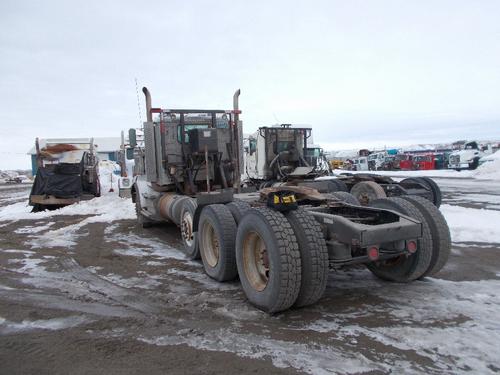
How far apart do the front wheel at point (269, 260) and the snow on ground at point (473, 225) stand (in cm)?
486

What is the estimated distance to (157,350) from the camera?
3.80 m

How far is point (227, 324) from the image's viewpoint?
4.35 metres

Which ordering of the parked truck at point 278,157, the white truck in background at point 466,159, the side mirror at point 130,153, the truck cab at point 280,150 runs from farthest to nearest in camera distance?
the white truck in background at point 466,159, the truck cab at point 280,150, the parked truck at point 278,157, the side mirror at point 130,153

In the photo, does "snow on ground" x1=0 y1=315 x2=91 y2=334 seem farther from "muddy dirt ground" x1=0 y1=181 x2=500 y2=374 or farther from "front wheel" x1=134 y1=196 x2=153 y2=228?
"front wheel" x1=134 y1=196 x2=153 y2=228

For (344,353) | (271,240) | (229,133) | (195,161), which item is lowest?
(344,353)

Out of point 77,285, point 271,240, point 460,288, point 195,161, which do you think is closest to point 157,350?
point 271,240

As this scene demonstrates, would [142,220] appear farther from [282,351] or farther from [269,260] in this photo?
[282,351]

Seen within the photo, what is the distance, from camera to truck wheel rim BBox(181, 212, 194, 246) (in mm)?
7371

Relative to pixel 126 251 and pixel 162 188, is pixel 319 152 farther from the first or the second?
pixel 126 251

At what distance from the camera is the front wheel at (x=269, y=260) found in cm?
431

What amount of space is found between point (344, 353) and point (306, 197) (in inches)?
96.2

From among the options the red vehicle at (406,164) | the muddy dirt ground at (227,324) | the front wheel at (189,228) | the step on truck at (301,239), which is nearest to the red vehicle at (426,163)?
the red vehicle at (406,164)

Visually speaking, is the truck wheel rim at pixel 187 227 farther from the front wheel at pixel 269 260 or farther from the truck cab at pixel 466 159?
the truck cab at pixel 466 159

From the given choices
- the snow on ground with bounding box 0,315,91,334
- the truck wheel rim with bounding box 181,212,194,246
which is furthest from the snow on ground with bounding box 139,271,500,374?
the truck wheel rim with bounding box 181,212,194,246
